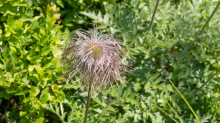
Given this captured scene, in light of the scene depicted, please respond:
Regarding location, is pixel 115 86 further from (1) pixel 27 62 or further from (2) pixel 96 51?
(2) pixel 96 51

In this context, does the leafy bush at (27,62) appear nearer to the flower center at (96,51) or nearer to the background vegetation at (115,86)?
the background vegetation at (115,86)

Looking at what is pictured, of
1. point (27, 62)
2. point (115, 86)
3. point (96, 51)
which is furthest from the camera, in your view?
point (115, 86)

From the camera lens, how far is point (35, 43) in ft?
8.39

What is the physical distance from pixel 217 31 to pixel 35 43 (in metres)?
2.62

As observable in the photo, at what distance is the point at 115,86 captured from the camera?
107 inches

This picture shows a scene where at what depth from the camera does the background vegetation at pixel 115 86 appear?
2.34 meters

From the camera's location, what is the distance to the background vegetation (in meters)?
2.34

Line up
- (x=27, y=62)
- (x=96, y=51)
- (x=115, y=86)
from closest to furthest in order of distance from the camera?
(x=96, y=51) < (x=27, y=62) < (x=115, y=86)

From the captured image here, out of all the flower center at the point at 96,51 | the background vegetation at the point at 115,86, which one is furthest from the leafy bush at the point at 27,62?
the flower center at the point at 96,51

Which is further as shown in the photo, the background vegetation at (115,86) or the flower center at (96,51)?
the background vegetation at (115,86)

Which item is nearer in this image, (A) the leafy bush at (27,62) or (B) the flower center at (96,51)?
(B) the flower center at (96,51)

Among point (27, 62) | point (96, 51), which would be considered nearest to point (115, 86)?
point (27, 62)

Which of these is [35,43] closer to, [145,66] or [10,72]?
[10,72]

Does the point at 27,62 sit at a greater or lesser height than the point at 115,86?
greater
